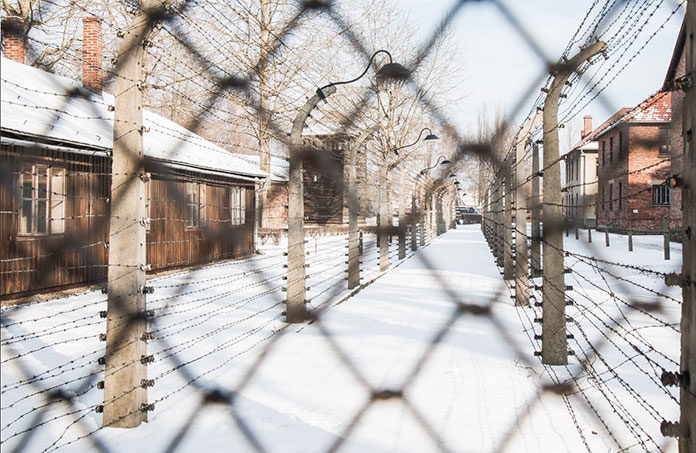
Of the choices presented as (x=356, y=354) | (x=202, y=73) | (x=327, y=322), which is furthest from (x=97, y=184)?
(x=202, y=73)

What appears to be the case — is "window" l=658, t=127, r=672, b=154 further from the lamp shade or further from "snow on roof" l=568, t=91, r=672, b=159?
the lamp shade

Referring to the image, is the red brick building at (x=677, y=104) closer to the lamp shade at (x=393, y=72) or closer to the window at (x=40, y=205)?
the lamp shade at (x=393, y=72)

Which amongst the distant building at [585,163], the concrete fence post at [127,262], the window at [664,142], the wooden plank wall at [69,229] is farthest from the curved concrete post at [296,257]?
the window at [664,142]

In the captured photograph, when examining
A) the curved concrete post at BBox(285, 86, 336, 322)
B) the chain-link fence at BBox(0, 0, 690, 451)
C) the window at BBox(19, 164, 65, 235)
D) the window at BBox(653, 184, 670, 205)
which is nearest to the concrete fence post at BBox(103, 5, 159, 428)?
the chain-link fence at BBox(0, 0, 690, 451)

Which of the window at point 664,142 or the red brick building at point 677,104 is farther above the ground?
the red brick building at point 677,104

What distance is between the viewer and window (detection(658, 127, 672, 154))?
93 centimetres

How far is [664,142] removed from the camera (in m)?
0.93

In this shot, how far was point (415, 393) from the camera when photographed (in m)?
3.13

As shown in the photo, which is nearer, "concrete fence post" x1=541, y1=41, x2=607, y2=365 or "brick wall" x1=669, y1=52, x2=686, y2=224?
"brick wall" x1=669, y1=52, x2=686, y2=224

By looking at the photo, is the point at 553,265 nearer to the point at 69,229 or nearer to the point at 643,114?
the point at 643,114

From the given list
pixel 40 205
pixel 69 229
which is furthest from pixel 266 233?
pixel 40 205

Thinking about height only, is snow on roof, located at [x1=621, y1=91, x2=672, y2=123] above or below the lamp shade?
below

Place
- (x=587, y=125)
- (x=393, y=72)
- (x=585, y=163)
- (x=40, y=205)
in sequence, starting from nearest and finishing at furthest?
(x=393, y=72) < (x=587, y=125) < (x=585, y=163) < (x=40, y=205)

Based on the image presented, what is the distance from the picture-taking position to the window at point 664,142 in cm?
93
